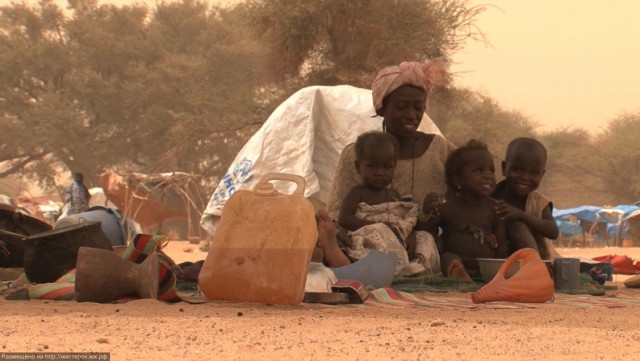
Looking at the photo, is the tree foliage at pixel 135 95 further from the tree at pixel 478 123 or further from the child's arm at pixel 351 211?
the child's arm at pixel 351 211

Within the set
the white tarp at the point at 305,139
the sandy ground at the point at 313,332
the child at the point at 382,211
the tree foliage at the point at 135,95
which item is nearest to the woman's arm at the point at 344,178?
the child at the point at 382,211

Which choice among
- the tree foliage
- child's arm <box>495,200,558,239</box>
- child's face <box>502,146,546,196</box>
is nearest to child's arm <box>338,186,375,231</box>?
child's arm <box>495,200,558,239</box>

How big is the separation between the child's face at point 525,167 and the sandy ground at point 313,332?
56.4 inches

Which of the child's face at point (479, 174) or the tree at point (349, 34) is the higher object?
the tree at point (349, 34)

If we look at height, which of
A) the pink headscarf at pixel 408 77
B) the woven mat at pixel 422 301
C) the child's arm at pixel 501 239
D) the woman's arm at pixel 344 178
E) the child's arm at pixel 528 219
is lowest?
the woven mat at pixel 422 301

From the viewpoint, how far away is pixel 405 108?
17.8 feet

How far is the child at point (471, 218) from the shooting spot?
504 cm

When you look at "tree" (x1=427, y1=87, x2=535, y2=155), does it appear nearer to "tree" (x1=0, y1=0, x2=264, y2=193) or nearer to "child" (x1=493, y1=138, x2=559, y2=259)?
"tree" (x1=0, y1=0, x2=264, y2=193)

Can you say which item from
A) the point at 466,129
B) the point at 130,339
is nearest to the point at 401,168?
the point at 130,339

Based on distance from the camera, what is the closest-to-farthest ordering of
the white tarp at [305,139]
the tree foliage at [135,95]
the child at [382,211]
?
the child at [382,211] < the white tarp at [305,139] < the tree foliage at [135,95]

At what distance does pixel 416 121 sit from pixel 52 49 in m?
25.1

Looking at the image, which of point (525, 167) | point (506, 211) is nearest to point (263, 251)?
point (506, 211)

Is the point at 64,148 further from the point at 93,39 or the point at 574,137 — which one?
the point at 574,137

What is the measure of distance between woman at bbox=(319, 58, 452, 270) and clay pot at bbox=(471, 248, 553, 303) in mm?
1368
